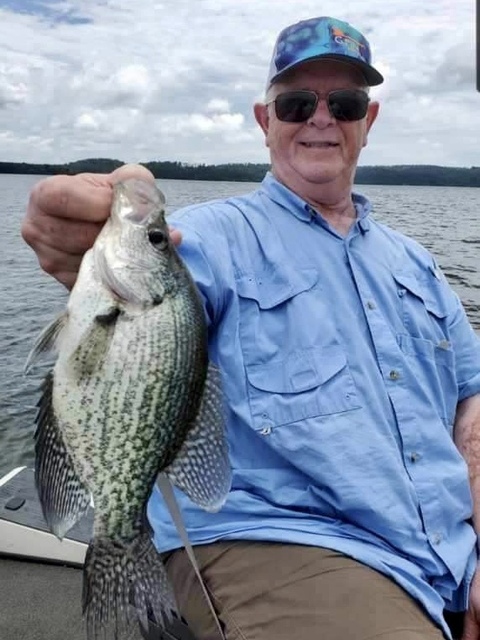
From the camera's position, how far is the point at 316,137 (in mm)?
3316

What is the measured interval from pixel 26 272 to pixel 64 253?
19649 mm

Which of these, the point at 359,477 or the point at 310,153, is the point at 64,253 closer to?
the point at 359,477

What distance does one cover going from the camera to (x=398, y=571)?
99.3 inches

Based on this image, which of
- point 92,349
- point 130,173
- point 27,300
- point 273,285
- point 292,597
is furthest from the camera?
point 27,300

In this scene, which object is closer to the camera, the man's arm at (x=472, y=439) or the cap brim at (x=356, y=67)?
the man's arm at (x=472, y=439)

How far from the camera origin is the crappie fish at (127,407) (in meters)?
1.91

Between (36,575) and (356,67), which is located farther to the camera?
(36,575)

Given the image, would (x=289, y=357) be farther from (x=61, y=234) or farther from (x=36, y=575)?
(x=36, y=575)

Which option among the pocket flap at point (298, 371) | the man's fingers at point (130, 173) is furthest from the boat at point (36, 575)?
the man's fingers at point (130, 173)

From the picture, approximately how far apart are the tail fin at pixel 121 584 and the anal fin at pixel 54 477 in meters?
0.12

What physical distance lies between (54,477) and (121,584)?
0.37 meters

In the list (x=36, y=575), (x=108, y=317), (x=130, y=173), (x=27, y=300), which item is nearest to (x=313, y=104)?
(x=130, y=173)

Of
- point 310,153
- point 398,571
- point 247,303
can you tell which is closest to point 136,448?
point 247,303

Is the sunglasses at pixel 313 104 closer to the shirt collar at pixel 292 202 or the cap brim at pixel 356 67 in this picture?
the cap brim at pixel 356 67
